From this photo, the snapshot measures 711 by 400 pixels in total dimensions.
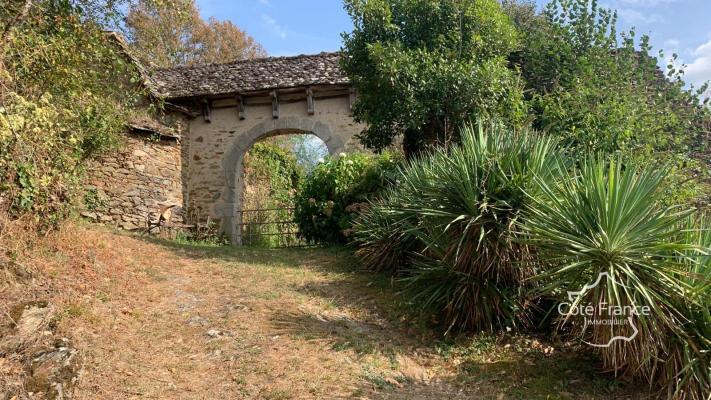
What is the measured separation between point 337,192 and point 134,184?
5385 millimetres

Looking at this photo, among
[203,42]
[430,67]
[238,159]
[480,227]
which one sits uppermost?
[203,42]

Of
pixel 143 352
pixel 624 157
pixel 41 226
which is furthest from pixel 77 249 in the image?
pixel 624 157

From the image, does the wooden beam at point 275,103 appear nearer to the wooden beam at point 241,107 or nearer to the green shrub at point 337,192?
the wooden beam at point 241,107

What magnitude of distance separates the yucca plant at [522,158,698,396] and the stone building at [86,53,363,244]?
9.03m

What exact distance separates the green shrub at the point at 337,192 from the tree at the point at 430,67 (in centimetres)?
75

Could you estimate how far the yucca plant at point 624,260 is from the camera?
3549mm

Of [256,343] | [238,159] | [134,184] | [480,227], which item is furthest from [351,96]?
[256,343]

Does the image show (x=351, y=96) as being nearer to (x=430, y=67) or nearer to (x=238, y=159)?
(x=238, y=159)

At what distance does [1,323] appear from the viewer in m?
4.19

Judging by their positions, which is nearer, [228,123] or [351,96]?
[351,96]

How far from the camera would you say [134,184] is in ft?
38.7

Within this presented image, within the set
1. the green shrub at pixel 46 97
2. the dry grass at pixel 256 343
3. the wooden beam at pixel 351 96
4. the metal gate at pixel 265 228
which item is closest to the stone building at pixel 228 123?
the wooden beam at pixel 351 96

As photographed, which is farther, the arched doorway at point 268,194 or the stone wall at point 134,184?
the arched doorway at point 268,194

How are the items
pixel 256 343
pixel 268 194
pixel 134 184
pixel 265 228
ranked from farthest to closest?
pixel 268 194 → pixel 265 228 → pixel 134 184 → pixel 256 343
